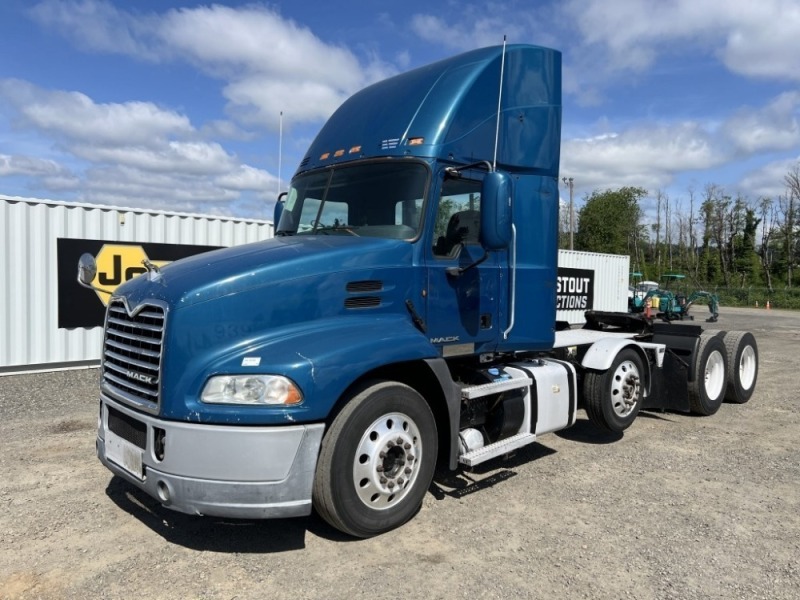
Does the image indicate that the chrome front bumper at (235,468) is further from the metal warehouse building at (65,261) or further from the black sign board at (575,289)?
the black sign board at (575,289)

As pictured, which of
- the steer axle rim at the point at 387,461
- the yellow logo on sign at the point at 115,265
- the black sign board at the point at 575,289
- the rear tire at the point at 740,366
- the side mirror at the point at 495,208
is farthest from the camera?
the black sign board at the point at 575,289

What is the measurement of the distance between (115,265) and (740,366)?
10514 millimetres

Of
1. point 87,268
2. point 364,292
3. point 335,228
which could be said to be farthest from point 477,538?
point 87,268

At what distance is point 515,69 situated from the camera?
5.22 metres

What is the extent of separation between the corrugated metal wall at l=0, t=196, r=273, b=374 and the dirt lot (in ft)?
15.6

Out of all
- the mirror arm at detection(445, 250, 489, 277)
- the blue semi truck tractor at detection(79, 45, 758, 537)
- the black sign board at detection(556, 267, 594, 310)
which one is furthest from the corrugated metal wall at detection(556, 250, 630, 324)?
the mirror arm at detection(445, 250, 489, 277)

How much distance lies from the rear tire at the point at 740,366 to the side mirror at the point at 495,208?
566cm

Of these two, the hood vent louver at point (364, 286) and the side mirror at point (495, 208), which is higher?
the side mirror at point (495, 208)

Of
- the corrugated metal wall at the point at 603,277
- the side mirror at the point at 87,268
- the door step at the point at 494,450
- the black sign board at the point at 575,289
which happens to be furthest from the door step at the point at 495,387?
the corrugated metal wall at the point at 603,277

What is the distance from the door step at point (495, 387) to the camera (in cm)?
456

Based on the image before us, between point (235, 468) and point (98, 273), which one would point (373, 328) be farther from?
point (98, 273)

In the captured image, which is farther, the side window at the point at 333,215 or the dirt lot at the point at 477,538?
the side window at the point at 333,215

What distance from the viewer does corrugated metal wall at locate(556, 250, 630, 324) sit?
20031 mm

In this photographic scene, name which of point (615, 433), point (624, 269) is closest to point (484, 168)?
point (615, 433)
